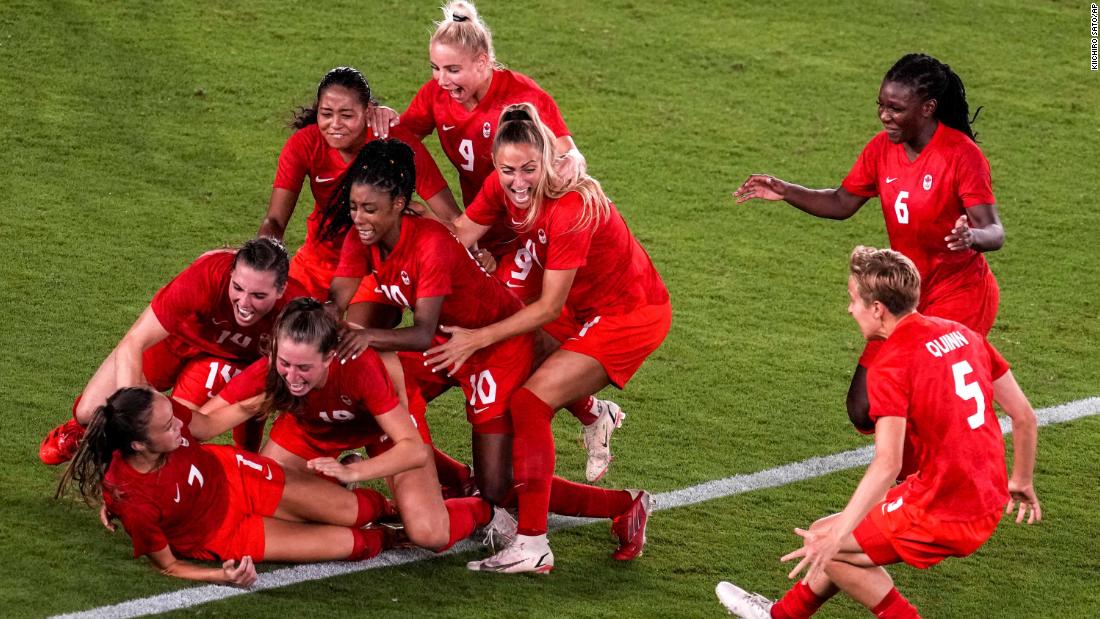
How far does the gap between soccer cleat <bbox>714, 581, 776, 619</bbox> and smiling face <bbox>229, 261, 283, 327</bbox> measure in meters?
1.87

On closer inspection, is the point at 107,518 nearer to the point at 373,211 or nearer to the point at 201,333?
the point at 201,333

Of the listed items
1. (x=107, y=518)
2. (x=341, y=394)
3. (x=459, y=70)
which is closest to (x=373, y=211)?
(x=341, y=394)

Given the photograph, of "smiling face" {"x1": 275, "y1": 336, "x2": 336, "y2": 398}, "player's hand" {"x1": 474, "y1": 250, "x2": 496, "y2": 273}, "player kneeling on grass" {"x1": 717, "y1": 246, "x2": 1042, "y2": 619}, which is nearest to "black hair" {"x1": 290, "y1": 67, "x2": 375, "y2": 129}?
"player's hand" {"x1": 474, "y1": 250, "x2": 496, "y2": 273}

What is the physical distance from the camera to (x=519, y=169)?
5.59 metres

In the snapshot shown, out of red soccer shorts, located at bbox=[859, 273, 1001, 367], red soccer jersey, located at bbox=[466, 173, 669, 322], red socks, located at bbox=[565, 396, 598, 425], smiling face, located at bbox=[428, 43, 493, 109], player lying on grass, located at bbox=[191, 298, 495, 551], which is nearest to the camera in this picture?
player lying on grass, located at bbox=[191, 298, 495, 551]

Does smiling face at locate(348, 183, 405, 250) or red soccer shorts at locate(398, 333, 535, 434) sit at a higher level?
smiling face at locate(348, 183, 405, 250)

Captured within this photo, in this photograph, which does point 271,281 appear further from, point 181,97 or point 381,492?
point 181,97

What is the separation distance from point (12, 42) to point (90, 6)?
743 mm

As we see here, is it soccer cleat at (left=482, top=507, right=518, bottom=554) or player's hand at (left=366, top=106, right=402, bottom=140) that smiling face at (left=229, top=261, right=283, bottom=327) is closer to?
player's hand at (left=366, top=106, right=402, bottom=140)

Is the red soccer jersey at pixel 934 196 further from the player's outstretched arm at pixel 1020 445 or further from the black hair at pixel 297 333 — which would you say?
the black hair at pixel 297 333

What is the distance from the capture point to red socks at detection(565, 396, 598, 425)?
628 cm

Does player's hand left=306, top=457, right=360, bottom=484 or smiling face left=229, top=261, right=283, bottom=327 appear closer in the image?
player's hand left=306, top=457, right=360, bottom=484

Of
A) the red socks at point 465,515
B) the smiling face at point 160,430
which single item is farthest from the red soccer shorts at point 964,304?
the smiling face at point 160,430

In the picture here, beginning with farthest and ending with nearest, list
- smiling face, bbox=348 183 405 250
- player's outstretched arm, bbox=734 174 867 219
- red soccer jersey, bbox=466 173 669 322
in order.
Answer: player's outstretched arm, bbox=734 174 867 219 → red soccer jersey, bbox=466 173 669 322 → smiling face, bbox=348 183 405 250
